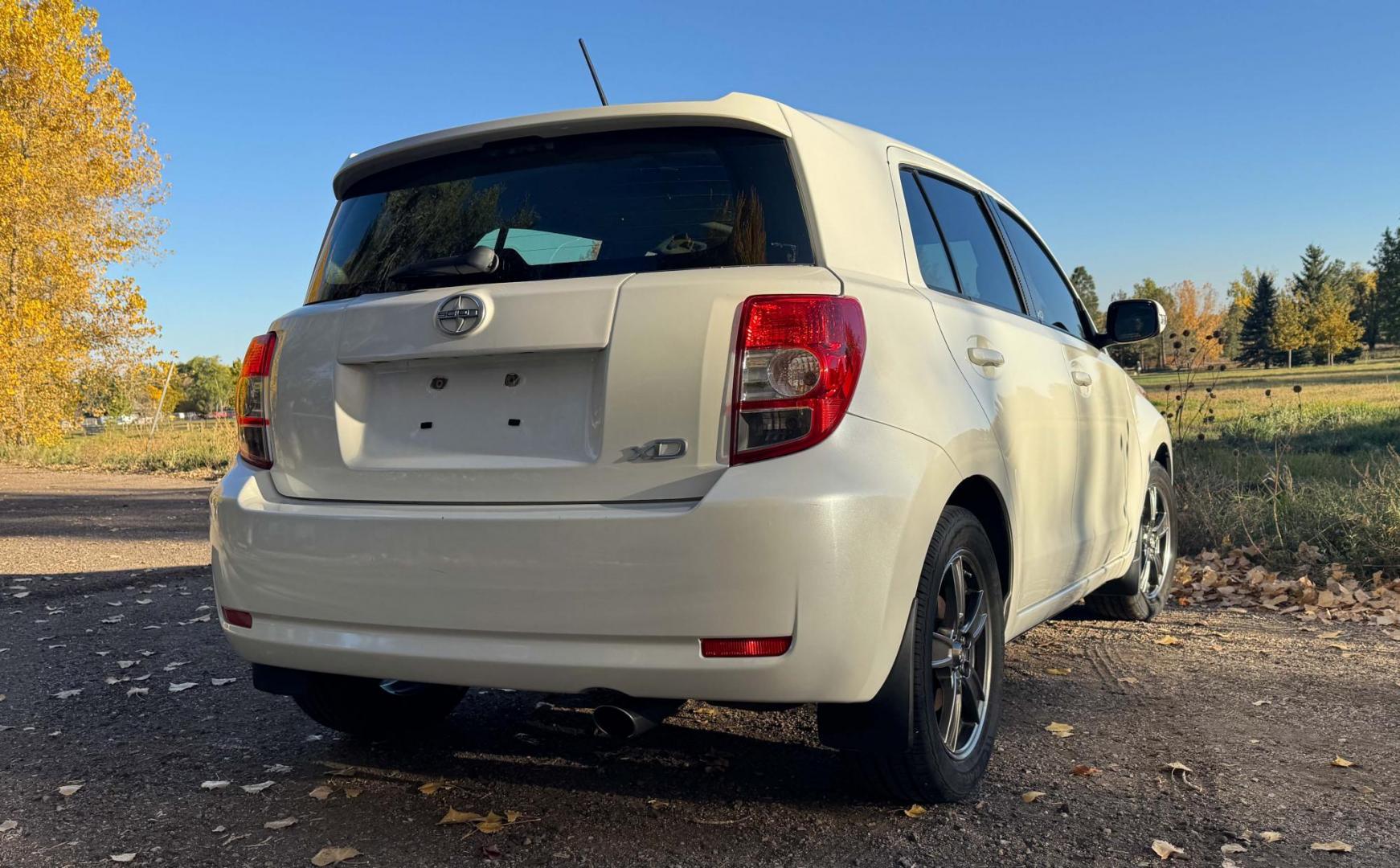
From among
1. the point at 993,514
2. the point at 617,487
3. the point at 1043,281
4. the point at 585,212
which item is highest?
the point at 585,212

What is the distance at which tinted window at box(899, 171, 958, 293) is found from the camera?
313 cm

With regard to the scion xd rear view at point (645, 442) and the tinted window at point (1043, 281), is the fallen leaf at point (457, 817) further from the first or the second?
the tinted window at point (1043, 281)

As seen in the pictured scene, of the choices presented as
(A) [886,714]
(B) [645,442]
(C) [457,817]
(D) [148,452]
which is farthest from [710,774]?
(D) [148,452]

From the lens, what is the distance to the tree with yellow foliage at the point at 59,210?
20156 millimetres

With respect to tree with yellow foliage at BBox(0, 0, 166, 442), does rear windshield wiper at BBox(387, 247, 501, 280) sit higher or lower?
lower

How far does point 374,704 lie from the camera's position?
356 centimetres

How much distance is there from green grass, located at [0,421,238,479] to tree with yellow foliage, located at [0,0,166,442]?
546 millimetres

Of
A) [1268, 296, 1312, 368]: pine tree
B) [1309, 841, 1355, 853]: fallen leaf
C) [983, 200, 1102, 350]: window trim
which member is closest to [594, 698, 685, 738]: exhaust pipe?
[1309, 841, 1355, 853]: fallen leaf

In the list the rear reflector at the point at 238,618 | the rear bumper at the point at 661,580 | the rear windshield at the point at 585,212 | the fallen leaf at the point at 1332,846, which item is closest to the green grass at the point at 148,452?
the rear reflector at the point at 238,618

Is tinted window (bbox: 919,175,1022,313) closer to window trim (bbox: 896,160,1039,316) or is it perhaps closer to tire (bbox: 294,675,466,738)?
window trim (bbox: 896,160,1039,316)

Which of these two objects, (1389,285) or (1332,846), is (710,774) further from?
(1389,285)

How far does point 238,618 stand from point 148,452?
68.5 feet

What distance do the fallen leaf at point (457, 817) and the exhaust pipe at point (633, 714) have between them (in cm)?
61

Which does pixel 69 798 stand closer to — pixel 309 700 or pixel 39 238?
pixel 309 700
